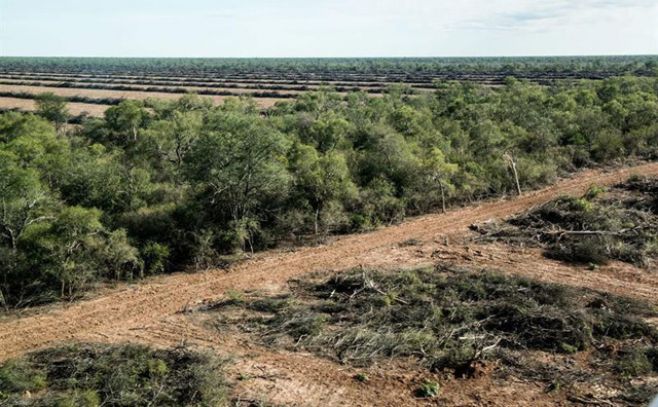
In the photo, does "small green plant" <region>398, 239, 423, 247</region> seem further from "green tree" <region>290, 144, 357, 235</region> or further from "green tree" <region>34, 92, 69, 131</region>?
"green tree" <region>34, 92, 69, 131</region>

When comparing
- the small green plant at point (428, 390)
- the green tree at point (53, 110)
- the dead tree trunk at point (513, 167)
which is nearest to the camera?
the small green plant at point (428, 390)

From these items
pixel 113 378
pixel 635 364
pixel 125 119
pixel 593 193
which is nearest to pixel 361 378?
pixel 113 378

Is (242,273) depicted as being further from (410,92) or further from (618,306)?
(410,92)

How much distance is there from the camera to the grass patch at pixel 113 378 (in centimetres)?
1130

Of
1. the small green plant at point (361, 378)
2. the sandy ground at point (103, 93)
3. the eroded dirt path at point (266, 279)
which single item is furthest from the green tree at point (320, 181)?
the sandy ground at point (103, 93)

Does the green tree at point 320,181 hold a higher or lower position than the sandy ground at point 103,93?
lower

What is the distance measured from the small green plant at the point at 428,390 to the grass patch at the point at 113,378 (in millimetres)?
4039

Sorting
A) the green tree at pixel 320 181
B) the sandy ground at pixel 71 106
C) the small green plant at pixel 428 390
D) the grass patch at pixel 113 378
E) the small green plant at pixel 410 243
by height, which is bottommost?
the small green plant at pixel 428 390

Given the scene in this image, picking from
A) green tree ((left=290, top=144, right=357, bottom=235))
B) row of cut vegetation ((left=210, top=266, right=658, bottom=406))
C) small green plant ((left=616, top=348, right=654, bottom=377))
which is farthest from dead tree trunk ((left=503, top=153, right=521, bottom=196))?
small green plant ((left=616, top=348, right=654, bottom=377))

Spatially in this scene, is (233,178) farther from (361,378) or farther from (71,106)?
(71,106)

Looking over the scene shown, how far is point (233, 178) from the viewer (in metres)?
20.7

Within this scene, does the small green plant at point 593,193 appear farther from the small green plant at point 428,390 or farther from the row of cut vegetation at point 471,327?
the small green plant at point 428,390

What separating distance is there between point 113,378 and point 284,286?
6.68 m

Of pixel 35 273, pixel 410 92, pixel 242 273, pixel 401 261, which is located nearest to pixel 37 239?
pixel 35 273
